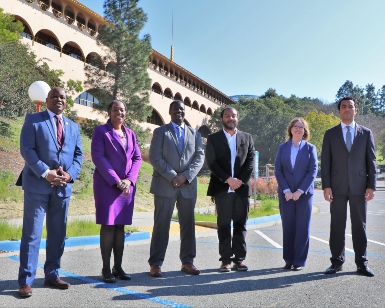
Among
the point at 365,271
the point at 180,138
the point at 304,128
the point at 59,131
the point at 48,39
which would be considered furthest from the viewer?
the point at 48,39

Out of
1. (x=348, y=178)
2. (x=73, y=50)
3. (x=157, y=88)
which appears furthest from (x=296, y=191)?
(x=157, y=88)

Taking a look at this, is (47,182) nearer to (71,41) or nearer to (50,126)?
(50,126)

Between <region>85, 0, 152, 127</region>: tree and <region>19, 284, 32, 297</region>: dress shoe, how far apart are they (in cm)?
2272

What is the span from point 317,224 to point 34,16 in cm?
2629

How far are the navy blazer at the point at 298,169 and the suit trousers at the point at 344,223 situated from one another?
0.42m

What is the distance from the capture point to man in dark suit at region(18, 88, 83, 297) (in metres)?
4.28

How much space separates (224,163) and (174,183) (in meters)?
0.79

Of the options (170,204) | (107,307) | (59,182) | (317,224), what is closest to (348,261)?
(170,204)

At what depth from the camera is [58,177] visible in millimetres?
4359

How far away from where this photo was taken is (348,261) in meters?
5.91

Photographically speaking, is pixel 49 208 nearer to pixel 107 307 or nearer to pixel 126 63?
pixel 107 307

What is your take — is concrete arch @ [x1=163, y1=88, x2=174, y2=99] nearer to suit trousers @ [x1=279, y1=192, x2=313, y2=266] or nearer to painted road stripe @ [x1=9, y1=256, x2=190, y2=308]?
suit trousers @ [x1=279, y1=192, x2=313, y2=266]

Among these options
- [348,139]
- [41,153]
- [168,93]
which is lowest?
[41,153]

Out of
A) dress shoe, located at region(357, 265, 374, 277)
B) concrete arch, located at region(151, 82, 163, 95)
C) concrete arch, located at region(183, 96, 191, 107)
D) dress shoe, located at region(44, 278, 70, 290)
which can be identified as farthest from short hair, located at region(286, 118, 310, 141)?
concrete arch, located at region(183, 96, 191, 107)
